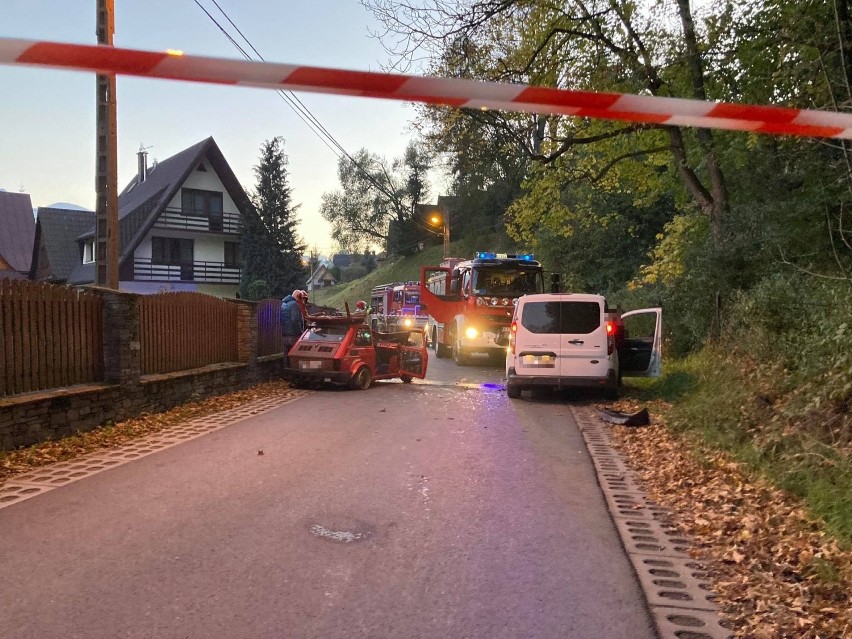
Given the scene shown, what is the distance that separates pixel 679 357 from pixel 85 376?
11.6 metres

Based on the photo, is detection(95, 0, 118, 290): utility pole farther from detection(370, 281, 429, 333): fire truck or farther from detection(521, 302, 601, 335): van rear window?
detection(370, 281, 429, 333): fire truck

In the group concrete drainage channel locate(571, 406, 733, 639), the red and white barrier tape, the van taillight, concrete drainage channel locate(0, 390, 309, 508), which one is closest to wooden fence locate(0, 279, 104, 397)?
concrete drainage channel locate(0, 390, 309, 508)

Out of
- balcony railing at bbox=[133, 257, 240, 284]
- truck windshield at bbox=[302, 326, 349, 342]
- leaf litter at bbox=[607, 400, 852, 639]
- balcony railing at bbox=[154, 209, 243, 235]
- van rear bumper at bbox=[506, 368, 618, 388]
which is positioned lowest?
leaf litter at bbox=[607, 400, 852, 639]

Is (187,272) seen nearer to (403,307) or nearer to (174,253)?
(174,253)

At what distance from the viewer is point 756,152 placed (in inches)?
603

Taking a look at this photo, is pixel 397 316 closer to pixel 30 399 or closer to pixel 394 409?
pixel 394 409

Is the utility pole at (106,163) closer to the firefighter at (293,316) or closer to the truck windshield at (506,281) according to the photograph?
Answer: the firefighter at (293,316)

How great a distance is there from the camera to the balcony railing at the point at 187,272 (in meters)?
35.1

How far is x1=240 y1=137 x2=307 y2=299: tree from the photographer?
Result: 133 feet

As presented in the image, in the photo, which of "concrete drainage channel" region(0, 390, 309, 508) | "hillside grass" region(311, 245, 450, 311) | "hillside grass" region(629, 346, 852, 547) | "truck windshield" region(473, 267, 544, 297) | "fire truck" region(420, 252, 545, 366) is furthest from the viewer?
"hillside grass" region(311, 245, 450, 311)

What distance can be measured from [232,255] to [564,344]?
1245 inches

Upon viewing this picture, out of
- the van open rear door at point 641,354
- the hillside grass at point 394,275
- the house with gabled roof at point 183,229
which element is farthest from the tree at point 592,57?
the hillside grass at point 394,275

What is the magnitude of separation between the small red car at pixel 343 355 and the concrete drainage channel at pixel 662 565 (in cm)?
703

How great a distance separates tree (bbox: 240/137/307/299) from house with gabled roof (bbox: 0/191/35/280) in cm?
1514
